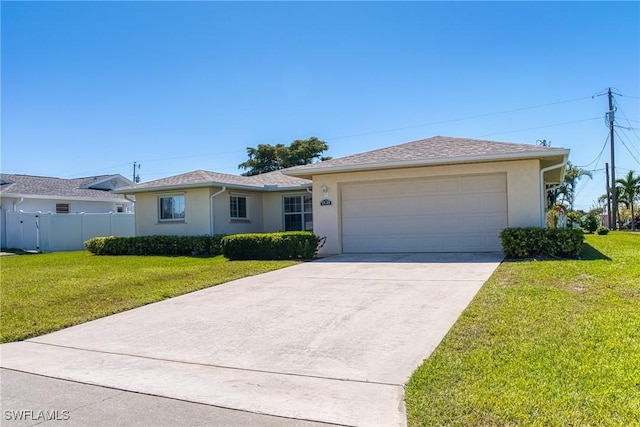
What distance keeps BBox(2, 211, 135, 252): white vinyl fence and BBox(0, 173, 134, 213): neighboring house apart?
1019 millimetres

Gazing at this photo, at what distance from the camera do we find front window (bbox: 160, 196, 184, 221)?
62.0 ft

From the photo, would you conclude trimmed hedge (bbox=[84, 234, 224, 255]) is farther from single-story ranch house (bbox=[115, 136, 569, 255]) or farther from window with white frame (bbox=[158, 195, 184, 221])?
window with white frame (bbox=[158, 195, 184, 221])

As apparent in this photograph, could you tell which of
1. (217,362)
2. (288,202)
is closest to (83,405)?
(217,362)

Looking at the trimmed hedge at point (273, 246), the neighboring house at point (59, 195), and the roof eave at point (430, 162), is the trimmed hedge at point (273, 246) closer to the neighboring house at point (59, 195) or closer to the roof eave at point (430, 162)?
the roof eave at point (430, 162)

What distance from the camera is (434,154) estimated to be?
13992mm

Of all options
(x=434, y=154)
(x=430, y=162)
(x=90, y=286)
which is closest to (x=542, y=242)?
(x=430, y=162)

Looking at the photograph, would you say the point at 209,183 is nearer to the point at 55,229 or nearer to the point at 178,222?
the point at 178,222

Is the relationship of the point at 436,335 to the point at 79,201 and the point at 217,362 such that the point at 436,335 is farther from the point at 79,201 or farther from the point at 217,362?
the point at 79,201

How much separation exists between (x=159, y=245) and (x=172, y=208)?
7.86 feet

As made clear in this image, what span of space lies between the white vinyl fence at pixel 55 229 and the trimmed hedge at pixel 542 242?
772 inches

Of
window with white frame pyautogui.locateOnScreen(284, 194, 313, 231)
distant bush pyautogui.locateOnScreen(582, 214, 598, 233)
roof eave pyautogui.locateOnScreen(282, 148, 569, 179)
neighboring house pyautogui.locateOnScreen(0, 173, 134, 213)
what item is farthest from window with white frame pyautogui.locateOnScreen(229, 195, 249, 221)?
distant bush pyautogui.locateOnScreen(582, 214, 598, 233)

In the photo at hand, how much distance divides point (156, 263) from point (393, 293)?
29.0ft

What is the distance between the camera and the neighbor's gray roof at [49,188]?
24097mm

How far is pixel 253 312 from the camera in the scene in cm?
705
